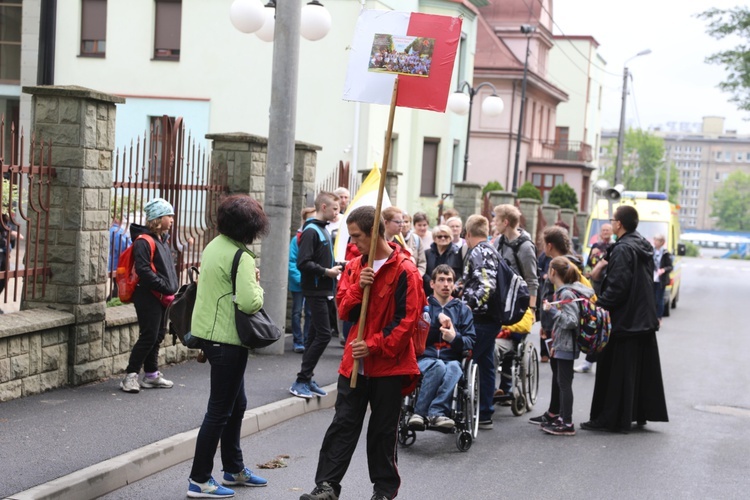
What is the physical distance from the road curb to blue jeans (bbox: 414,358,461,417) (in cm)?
140

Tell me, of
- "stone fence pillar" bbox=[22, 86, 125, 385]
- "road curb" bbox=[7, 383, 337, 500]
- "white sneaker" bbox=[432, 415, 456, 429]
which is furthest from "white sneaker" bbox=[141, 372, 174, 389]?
"white sneaker" bbox=[432, 415, 456, 429]

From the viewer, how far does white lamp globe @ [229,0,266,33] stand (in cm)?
1341

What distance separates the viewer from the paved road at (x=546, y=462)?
24.4ft

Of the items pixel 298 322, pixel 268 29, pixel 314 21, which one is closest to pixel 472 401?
pixel 298 322

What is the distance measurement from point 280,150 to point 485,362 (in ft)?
12.4

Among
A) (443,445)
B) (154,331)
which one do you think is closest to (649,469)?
(443,445)

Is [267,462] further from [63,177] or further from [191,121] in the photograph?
[191,121]

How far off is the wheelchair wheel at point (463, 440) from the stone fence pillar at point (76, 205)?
3.36m

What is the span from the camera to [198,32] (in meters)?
30.8

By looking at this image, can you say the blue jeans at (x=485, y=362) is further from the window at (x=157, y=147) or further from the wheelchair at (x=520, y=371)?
the window at (x=157, y=147)

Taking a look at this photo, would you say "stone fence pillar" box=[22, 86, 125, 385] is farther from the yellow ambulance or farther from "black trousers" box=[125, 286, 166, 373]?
the yellow ambulance

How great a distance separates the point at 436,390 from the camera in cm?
859

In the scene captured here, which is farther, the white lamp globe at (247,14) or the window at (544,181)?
the window at (544,181)

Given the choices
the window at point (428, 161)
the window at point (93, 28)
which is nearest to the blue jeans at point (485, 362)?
the window at point (93, 28)
